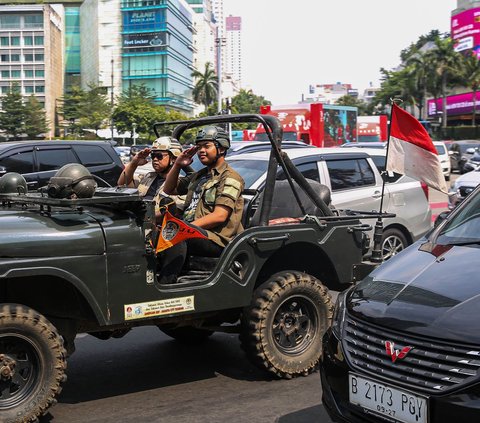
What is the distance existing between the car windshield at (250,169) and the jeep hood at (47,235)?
13.6 feet

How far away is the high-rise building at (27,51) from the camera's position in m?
105

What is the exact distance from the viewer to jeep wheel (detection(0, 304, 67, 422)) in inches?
153

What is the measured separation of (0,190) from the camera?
16.7ft

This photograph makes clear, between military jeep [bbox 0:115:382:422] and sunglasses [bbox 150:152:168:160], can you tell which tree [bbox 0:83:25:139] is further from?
military jeep [bbox 0:115:382:422]

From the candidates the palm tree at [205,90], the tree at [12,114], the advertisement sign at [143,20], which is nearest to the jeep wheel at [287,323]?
the tree at [12,114]

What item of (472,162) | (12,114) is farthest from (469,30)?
(472,162)

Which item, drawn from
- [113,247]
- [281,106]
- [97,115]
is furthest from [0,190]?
[97,115]

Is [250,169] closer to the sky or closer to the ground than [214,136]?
closer to the ground

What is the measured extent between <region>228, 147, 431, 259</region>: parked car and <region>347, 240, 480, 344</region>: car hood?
4.71 m

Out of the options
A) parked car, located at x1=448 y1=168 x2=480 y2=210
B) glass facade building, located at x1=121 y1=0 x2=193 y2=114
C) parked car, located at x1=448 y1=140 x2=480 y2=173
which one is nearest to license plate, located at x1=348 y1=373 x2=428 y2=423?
parked car, located at x1=448 y1=168 x2=480 y2=210

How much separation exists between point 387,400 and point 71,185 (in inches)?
90.3

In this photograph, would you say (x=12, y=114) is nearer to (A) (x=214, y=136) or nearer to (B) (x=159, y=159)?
(B) (x=159, y=159)

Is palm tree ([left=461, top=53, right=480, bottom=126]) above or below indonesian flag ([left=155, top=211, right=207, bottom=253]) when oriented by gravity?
above

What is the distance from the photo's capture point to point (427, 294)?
3338 mm
